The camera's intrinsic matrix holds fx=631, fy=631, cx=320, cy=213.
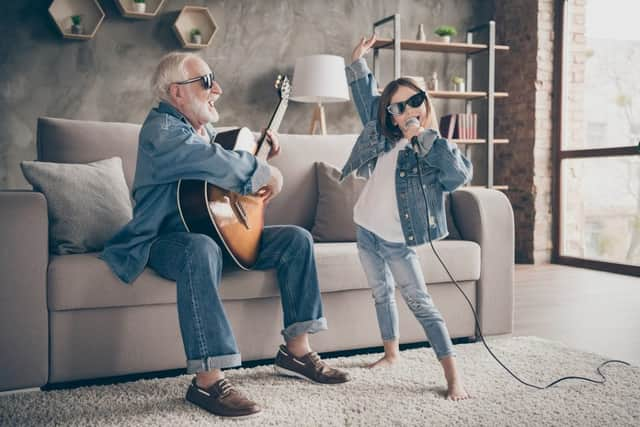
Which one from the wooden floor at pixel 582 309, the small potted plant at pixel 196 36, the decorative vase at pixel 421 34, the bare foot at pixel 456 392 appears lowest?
the wooden floor at pixel 582 309

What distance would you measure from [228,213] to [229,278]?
244mm

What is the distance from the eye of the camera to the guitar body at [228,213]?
186 centimetres

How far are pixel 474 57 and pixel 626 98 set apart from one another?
142cm

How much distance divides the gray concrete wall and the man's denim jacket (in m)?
3.01

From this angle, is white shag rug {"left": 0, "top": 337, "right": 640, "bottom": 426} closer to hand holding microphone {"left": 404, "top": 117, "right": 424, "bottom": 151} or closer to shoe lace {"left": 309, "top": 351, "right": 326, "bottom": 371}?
shoe lace {"left": 309, "top": 351, "right": 326, "bottom": 371}

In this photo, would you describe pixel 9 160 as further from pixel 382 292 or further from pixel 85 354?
pixel 382 292

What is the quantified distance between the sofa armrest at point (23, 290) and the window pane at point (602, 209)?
13.7 ft

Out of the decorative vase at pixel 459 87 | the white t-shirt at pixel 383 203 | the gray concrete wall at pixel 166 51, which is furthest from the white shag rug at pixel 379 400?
the decorative vase at pixel 459 87

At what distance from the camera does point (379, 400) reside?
182cm

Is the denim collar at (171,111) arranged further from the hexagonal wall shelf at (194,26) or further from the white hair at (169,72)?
the hexagonal wall shelf at (194,26)

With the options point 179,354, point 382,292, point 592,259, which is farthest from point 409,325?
point 592,259

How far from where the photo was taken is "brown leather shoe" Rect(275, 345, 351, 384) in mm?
1974

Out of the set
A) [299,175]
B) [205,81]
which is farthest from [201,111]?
[299,175]

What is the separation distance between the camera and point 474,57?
5.80 m
